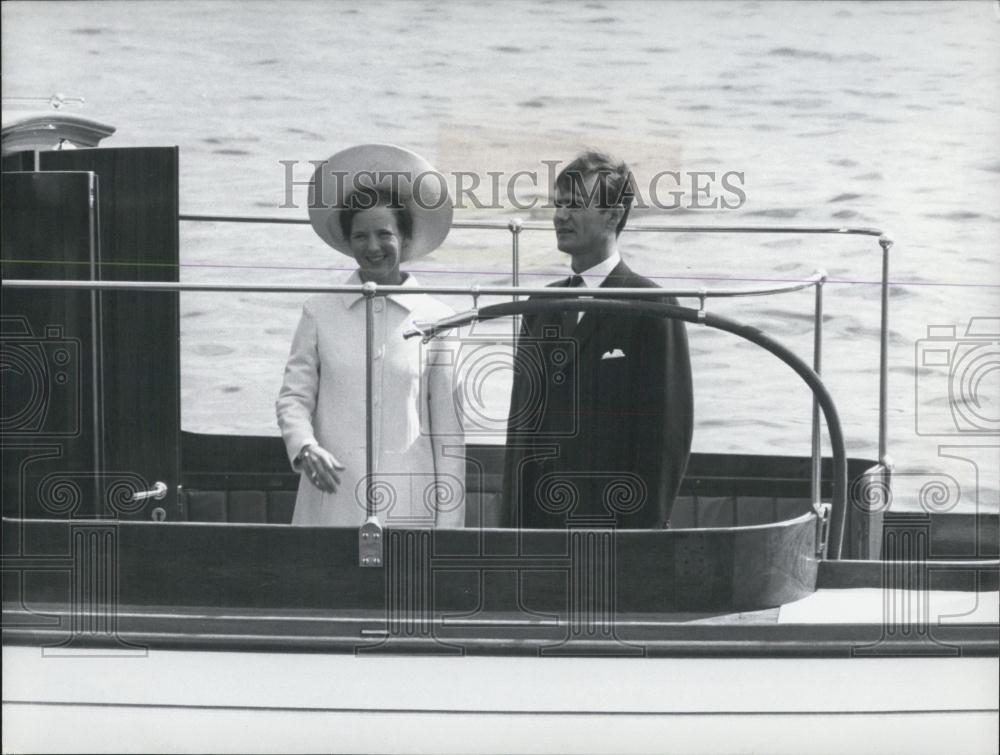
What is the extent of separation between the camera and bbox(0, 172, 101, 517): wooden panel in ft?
10.9

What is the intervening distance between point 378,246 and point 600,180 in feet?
1.64

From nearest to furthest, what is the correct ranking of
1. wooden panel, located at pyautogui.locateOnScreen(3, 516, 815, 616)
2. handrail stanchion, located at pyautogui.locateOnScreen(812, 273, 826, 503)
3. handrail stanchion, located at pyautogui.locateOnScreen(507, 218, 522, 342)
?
wooden panel, located at pyautogui.locateOnScreen(3, 516, 815, 616), handrail stanchion, located at pyautogui.locateOnScreen(812, 273, 826, 503), handrail stanchion, located at pyautogui.locateOnScreen(507, 218, 522, 342)

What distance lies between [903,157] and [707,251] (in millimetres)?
530

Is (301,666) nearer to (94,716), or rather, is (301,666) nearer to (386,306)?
Answer: (94,716)

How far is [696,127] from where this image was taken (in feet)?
11.9

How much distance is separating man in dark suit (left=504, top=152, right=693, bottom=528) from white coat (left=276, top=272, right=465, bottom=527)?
198 millimetres

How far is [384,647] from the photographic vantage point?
3.14m

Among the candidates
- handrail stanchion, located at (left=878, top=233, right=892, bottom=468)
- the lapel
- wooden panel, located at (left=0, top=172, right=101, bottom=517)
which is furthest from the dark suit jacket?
wooden panel, located at (left=0, top=172, right=101, bottom=517)

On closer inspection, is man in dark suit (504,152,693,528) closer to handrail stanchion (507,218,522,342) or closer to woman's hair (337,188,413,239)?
woman's hair (337,188,413,239)

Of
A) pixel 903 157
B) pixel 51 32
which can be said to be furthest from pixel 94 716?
pixel 903 157

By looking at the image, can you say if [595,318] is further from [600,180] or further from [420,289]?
[420,289]

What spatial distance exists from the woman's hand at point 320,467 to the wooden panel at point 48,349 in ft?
1.84

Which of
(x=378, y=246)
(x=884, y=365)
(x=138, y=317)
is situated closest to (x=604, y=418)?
(x=378, y=246)

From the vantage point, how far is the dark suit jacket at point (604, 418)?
3.21 m
